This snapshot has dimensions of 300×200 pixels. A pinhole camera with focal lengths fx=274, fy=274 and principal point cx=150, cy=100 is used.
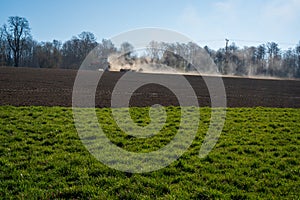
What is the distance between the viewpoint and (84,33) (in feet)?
395

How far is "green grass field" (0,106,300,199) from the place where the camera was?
5301 mm

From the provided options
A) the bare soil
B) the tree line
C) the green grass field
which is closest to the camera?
the green grass field

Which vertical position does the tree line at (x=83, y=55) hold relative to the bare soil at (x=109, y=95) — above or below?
above

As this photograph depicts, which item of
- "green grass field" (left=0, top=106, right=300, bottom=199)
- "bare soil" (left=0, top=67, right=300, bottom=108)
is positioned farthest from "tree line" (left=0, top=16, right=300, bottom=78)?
"green grass field" (left=0, top=106, right=300, bottom=199)

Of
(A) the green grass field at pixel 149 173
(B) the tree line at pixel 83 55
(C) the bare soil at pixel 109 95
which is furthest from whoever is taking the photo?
(B) the tree line at pixel 83 55

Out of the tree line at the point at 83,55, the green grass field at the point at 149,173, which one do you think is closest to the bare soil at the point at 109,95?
the green grass field at the point at 149,173

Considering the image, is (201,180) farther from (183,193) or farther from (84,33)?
(84,33)

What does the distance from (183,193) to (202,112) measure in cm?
907

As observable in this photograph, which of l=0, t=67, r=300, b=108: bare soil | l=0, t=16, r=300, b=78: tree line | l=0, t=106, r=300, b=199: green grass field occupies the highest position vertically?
l=0, t=16, r=300, b=78: tree line

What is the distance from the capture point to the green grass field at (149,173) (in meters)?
5.30

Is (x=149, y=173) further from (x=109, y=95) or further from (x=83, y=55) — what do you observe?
(x=83, y=55)

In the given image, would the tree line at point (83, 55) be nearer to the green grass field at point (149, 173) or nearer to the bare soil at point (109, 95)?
the bare soil at point (109, 95)

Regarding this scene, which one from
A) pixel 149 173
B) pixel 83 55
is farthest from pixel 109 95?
pixel 83 55

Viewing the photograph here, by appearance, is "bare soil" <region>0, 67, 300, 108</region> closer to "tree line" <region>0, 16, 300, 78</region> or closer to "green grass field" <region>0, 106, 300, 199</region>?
"green grass field" <region>0, 106, 300, 199</region>
